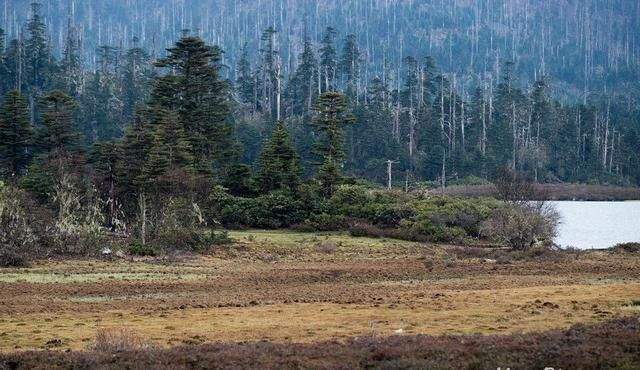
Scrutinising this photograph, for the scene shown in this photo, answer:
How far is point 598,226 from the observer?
231ft

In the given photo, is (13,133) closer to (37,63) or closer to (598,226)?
(598,226)

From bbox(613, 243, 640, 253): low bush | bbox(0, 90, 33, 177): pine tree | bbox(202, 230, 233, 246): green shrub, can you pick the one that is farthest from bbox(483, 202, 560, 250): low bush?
bbox(0, 90, 33, 177): pine tree

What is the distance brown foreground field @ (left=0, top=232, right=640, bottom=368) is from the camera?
22594 millimetres

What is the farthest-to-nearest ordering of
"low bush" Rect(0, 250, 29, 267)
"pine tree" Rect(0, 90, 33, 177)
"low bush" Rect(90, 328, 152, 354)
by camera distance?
"pine tree" Rect(0, 90, 33, 177)
"low bush" Rect(0, 250, 29, 267)
"low bush" Rect(90, 328, 152, 354)

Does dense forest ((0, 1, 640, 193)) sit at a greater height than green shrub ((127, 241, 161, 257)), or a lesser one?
greater

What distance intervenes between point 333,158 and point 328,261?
83.3 ft

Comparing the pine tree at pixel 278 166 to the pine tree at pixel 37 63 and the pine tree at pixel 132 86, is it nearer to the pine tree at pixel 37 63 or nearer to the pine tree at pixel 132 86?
the pine tree at pixel 132 86

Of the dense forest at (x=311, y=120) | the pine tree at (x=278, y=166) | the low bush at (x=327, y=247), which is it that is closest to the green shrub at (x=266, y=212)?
the pine tree at (x=278, y=166)

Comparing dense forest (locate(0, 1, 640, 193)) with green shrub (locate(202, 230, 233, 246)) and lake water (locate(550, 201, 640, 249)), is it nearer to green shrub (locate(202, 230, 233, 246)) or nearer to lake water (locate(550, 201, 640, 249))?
green shrub (locate(202, 230, 233, 246))

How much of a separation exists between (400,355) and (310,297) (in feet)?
48.7

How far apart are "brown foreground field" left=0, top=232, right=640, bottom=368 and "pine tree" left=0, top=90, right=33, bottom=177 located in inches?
1124

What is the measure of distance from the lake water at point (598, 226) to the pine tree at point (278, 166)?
901 inches

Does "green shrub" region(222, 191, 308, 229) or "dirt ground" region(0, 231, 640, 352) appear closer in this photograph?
"dirt ground" region(0, 231, 640, 352)

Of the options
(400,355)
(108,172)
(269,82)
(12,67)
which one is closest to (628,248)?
(108,172)
